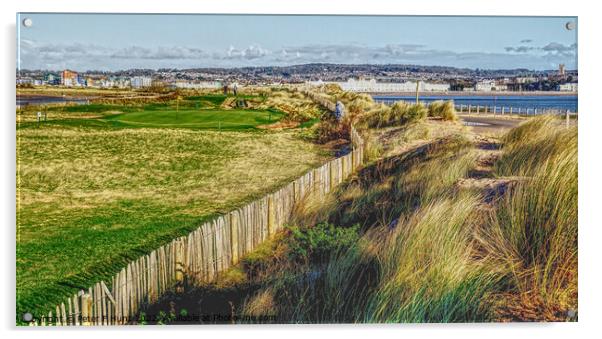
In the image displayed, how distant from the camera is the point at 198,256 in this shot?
627cm

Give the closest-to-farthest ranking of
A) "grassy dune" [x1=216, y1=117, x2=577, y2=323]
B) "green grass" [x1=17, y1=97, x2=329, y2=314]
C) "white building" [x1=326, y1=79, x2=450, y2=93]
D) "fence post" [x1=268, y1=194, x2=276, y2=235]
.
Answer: "green grass" [x1=17, y1=97, x2=329, y2=314]
"grassy dune" [x1=216, y1=117, x2=577, y2=323]
"fence post" [x1=268, y1=194, x2=276, y2=235]
"white building" [x1=326, y1=79, x2=450, y2=93]

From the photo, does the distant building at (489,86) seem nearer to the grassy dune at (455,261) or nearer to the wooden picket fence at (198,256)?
the grassy dune at (455,261)

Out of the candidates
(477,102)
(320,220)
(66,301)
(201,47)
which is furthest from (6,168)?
(477,102)

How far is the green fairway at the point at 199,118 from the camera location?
668 centimetres

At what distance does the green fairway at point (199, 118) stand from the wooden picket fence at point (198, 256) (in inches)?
27.5

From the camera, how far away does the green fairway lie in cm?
668

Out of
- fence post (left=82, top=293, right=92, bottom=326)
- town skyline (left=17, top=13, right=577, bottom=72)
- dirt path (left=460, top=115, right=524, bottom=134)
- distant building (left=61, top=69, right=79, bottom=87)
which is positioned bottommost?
fence post (left=82, top=293, right=92, bottom=326)

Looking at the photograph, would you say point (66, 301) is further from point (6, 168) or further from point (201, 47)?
point (201, 47)

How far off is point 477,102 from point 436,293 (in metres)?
Answer: 1.79

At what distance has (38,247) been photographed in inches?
248

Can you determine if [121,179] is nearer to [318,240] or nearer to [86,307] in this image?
[86,307]

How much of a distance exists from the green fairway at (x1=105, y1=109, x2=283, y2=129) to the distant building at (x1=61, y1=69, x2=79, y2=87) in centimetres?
43

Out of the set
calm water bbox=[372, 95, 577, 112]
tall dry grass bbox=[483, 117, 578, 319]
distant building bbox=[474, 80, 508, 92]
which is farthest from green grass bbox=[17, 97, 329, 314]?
tall dry grass bbox=[483, 117, 578, 319]

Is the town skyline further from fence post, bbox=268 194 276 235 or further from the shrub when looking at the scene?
the shrub
